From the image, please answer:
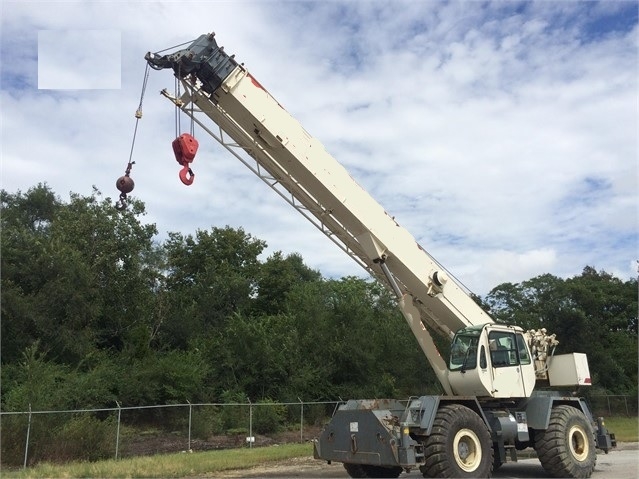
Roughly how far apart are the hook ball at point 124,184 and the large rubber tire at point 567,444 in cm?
906

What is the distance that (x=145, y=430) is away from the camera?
2095 cm

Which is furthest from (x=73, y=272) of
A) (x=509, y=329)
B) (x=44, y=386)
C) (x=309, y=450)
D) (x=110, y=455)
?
(x=509, y=329)

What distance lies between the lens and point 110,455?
16250 millimetres

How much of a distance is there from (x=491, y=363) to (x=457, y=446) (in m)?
1.98

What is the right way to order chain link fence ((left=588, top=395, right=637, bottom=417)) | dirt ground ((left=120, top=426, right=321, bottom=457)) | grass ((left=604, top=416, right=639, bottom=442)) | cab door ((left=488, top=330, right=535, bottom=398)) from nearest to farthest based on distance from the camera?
cab door ((left=488, top=330, right=535, bottom=398)), dirt ground ((left=120, top=426, right=321, bottom=457)), grass ((left=604, top=416, right=639, bottom=442)), chain link fence ((left=588, top=395, right=637, bottom=417))

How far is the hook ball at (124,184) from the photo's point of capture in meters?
9.78

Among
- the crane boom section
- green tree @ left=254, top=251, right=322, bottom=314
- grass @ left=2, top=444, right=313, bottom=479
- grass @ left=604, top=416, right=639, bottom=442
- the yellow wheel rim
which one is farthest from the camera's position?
green tree @ left=254, top=251, right=322, bottom=314

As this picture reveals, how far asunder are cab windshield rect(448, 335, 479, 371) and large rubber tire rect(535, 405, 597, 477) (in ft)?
6.80

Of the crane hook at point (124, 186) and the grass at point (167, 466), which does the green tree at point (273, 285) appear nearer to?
the grass at point (167, 466)

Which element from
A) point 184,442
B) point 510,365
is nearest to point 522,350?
point 510,365

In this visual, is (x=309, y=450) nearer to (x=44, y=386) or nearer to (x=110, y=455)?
(x=110, y=455)

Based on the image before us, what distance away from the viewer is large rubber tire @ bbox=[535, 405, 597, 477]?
36.5 ft

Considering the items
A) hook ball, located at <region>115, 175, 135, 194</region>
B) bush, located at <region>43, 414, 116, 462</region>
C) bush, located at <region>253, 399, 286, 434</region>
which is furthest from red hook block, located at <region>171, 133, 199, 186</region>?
bush, located at <region>253, 399, 286, 434</region>

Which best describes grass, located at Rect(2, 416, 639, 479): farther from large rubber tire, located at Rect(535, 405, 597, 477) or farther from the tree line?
large rubber tire, located at Rect(535, 405, 597, 477)
